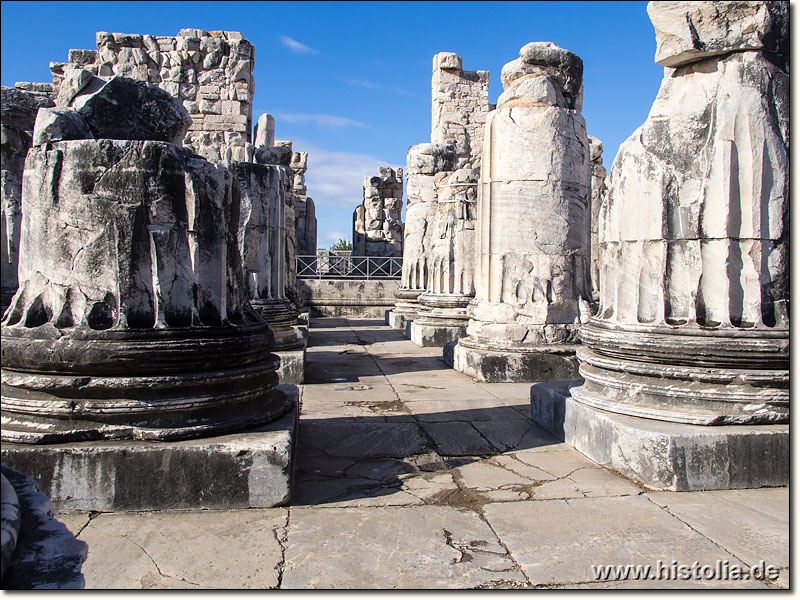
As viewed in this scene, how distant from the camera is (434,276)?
11.7 meters

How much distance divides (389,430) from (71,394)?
2.21 m

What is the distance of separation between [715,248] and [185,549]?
10.5 feet

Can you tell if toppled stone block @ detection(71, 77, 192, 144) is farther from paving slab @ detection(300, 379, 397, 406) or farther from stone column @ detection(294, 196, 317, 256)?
stone column @ detection(294, 196, 317, 256)

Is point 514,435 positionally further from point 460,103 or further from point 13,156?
point 460,103

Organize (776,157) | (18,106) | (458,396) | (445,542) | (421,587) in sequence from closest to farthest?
(421,587) < (445,542) < (776,157) < (458,396) < (18,106)

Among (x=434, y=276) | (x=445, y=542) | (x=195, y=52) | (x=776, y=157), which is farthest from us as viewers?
(x=195, y=52)

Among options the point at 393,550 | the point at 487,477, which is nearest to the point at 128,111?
the point at 393,550

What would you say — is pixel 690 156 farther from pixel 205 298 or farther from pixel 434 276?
pixel 434 276

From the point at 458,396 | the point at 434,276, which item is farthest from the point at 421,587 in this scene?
the point at 434,276

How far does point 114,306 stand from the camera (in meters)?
3.30

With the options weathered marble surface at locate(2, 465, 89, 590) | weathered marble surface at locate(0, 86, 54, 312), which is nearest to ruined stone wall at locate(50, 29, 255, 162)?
weathered marble surface at locate(0, 86, 54, 312)

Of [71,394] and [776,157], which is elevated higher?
[776,157]

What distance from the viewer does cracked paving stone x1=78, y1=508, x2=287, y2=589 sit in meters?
2.41

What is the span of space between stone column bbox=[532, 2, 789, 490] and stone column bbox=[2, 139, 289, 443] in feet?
7.38
